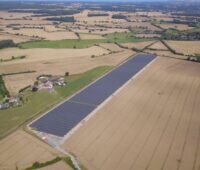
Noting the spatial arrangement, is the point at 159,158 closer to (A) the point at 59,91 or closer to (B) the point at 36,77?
(A) the point at 59,91

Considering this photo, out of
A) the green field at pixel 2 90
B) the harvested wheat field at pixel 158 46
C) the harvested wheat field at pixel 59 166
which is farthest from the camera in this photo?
the harvested wheat field at pixel 158 46

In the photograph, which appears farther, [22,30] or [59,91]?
[22,30]

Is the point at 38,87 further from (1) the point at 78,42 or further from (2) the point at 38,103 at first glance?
(1) the point at 78,42

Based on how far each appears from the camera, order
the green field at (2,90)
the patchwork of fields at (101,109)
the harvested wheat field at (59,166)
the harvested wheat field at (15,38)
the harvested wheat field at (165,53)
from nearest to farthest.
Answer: the harvested wheat field at (59,166) < the patchwork of fields at (101,109) < the green field at (2,90) < the harvested wheat field at (165,53) < the harvested wheat field at (15,38)

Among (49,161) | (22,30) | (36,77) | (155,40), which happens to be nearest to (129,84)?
(36,77)

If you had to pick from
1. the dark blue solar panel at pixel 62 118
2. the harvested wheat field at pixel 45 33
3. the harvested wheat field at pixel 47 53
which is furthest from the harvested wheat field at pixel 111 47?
the dark blue solar panel at pixel 62 118

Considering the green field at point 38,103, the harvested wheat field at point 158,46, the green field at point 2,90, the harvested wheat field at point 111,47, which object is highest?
the green field at point 38,103

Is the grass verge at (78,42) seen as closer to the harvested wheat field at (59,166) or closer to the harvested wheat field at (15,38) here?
the harvested wheat field at (15,38)
